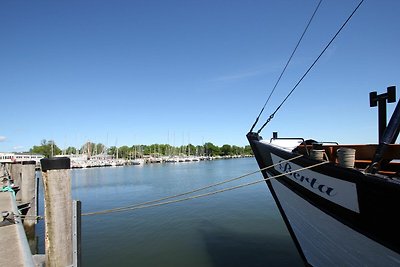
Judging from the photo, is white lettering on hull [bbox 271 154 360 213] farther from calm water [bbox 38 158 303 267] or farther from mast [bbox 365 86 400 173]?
calm water [bbox 38 158 303 267]

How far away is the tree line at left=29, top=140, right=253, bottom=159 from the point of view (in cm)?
12312

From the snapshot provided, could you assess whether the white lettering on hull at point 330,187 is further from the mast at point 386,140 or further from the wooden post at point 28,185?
the wooden post at point 28,185

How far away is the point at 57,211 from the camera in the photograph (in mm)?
3471

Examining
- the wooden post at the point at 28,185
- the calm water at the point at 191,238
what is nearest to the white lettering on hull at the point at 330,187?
the calm water at the point at 191,238

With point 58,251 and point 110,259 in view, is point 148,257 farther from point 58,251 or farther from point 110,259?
point 58,251

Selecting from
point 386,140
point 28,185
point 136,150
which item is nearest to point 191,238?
point 28,185

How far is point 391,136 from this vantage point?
13.6 feet

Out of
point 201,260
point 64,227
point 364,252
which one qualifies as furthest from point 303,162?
point 201,260

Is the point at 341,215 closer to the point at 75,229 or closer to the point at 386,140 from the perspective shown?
the point at 386,140

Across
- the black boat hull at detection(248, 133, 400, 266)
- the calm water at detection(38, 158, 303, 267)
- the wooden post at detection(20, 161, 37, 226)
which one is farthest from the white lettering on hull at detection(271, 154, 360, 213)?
the wooden post at detection(20, 161, 37, 226)

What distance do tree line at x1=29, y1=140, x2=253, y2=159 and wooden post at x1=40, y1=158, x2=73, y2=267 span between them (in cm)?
11090

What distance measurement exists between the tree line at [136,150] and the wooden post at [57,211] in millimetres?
110899

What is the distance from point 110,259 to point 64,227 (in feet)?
24.3

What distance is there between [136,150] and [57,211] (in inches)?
5621
